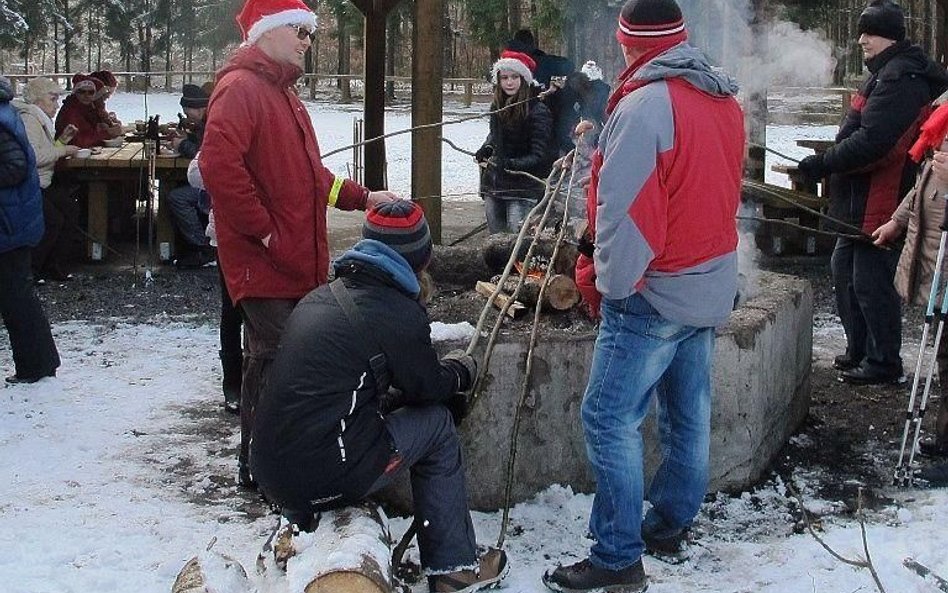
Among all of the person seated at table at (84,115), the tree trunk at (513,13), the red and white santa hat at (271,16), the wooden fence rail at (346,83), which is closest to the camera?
the red and white santa hat at (271,16)

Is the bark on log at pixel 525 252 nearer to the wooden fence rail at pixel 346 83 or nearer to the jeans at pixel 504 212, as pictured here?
the jeans at pixel 504 212

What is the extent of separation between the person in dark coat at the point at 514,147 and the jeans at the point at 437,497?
3.95 m

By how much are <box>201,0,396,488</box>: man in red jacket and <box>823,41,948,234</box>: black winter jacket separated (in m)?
2.91

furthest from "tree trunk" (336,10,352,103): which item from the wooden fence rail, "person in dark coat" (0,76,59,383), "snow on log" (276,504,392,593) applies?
"snow on log" (276,504,392,593)

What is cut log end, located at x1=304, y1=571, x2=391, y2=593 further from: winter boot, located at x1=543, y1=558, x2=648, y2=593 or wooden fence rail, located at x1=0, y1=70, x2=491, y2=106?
wooden fence rail, located at x1=0, y1=70, x2=491, y2=106

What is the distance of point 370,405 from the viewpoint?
12.2ft

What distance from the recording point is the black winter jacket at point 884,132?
19.8ft

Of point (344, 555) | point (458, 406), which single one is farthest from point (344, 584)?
point (458, 406)

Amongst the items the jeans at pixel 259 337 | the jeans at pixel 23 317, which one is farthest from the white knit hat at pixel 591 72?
the jeans at pixel 259 337

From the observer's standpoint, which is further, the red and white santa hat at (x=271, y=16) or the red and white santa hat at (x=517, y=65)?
the red and white santa hat at (x=517, y=65)

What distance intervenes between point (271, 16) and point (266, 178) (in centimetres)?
63

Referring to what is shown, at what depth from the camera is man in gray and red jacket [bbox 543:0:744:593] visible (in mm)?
3613

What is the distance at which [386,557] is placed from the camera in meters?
3.60

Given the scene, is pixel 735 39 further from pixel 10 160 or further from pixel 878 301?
pixel 10 160
